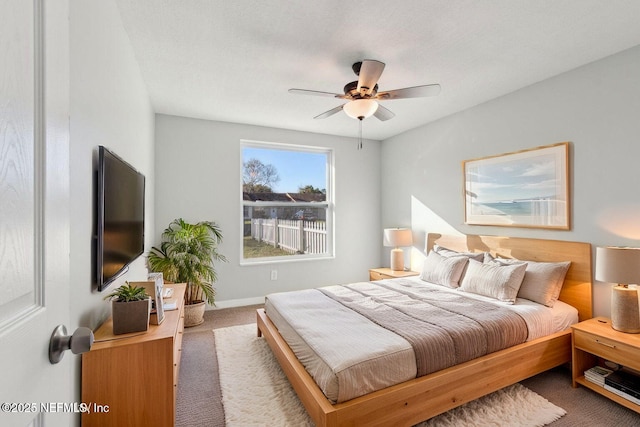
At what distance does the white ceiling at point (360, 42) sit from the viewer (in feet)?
6.32

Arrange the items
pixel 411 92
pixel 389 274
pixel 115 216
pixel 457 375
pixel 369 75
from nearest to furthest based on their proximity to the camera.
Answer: pixel 115 216
pixel 457 375
pixel 369 75
pixel 411 92
pixel 389 274

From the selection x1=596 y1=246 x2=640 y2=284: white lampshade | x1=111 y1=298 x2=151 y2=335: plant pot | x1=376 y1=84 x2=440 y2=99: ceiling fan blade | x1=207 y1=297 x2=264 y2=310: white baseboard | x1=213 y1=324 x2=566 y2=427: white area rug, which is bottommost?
x1=213 y1=324 x2=566 y2=427: white area rug

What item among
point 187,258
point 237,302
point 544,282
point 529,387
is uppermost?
point 187,258

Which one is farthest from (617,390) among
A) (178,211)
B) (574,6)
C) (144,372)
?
(178,211)

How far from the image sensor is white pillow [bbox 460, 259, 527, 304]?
8.89ft

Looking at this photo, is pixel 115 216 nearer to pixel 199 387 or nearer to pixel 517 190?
pixel 199 387

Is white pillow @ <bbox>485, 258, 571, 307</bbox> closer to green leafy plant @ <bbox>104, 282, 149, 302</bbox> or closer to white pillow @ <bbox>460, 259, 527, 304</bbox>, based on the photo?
white pillow @ <bbox>460, 259, 527, 304</bbox>

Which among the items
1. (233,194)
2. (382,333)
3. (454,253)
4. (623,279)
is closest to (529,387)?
(623,279)

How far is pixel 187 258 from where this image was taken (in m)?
3.49

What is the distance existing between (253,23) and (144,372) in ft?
7.33

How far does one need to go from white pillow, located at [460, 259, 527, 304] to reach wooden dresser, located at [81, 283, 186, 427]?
2665mm

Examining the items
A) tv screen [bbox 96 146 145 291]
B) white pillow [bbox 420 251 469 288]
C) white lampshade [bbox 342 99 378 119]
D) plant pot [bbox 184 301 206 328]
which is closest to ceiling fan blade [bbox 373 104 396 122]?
white lampshade [bbox 342 99 378 119]

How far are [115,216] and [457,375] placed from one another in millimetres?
2373

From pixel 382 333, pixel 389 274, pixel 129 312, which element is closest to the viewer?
pixel 129 312
